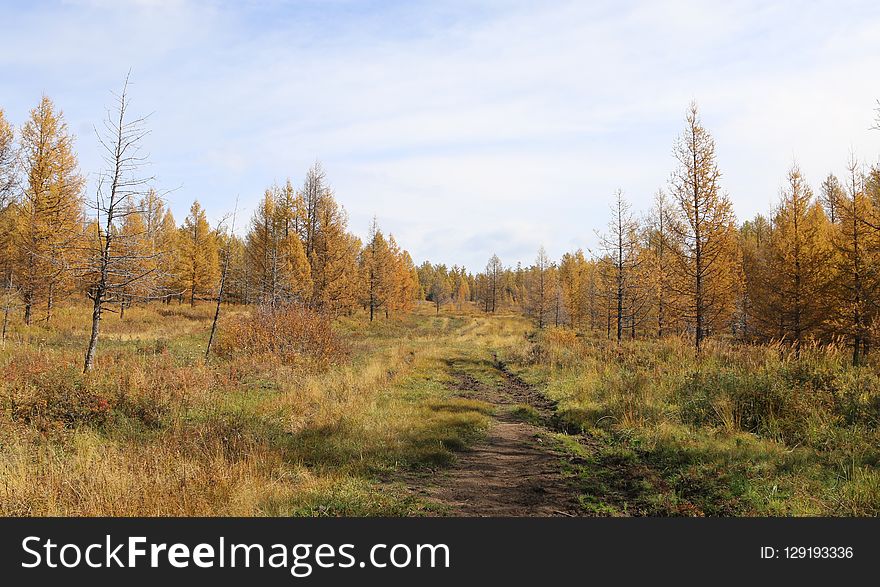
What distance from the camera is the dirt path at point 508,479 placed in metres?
5.82

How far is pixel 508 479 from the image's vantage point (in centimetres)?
700

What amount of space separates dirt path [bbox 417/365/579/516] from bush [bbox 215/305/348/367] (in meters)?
9.13

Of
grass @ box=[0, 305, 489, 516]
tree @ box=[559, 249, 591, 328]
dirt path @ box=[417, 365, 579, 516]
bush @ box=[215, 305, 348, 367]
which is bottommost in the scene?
dirt path @ box=[417, 365, 579, 516]

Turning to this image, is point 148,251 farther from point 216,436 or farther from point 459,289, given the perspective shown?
point 459,289

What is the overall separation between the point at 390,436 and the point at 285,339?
10.3 metres

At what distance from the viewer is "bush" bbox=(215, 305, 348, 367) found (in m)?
17.2

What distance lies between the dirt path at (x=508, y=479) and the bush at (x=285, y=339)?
30.0 feet

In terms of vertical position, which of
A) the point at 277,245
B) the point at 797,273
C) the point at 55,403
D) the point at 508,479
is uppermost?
the point at 277,245

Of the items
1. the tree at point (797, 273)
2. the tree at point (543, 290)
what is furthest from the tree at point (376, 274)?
the tree at point (797, 273)

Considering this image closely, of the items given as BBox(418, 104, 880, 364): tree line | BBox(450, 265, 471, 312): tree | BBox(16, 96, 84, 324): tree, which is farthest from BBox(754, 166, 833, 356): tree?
BBox(450, 265, 471, 312): tree

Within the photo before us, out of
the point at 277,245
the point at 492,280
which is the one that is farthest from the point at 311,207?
the point at 492,280

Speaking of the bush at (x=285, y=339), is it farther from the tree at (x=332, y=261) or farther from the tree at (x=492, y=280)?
the tree at (x=492, y=280)

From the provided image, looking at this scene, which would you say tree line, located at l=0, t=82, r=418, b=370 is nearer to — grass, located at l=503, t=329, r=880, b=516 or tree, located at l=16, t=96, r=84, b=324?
tree, located at l=16, t=96, r=84, b=324

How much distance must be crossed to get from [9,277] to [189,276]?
20.8m
